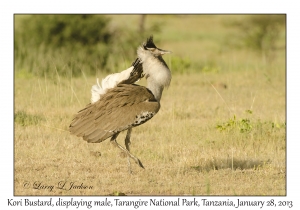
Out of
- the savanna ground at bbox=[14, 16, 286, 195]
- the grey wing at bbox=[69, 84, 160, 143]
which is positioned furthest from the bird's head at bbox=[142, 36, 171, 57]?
the savanna ground at bbox=[14, 16, 286, 195]

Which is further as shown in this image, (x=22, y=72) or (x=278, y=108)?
(x=22, y=72)

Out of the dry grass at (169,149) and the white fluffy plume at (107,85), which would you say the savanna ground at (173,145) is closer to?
the dry grass at (169,149)

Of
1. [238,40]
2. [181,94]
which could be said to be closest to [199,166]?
[181,94]

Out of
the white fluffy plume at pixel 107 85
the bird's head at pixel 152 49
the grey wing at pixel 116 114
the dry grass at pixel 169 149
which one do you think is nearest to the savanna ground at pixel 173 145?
the dry grass at pixel 169 149

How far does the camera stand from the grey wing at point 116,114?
6.66 meters

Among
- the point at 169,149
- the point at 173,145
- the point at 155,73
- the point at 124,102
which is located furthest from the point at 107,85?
the point at 173,145

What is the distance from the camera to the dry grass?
256 inches

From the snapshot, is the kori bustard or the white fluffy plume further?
the white fluffy plume

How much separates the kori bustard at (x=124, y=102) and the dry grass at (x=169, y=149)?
1.56 feet

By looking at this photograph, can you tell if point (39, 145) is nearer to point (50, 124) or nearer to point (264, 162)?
point (50, 124)

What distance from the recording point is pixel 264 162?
7.31 meters

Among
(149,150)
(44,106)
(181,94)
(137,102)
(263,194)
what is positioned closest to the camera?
(263,194)

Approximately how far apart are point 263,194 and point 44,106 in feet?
15.7

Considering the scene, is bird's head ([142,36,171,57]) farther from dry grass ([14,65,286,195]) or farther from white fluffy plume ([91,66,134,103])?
dry grass ([14,65,286,195])
